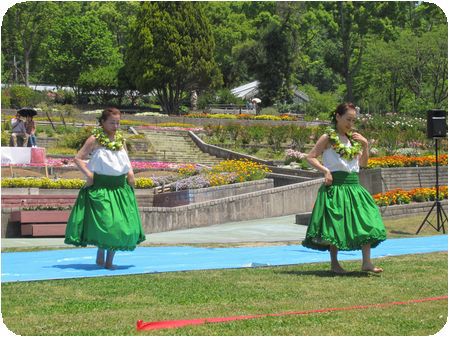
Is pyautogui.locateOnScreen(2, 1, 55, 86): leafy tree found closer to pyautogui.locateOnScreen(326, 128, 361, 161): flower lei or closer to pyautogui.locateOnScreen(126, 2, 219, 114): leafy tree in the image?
pyautogui.locateOnScreen(126, 2, 219, 114): leafy tree

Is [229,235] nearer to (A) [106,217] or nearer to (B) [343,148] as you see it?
(A) [106,217]

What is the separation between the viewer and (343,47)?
314ft

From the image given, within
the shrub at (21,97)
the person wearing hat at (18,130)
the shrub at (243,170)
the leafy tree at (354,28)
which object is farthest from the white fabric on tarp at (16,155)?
the leafy tree at (354,28)

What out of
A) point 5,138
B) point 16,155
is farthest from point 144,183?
point 5,138

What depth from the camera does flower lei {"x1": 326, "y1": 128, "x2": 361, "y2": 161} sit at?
39.5 feet

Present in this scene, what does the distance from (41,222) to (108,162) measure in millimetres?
7417

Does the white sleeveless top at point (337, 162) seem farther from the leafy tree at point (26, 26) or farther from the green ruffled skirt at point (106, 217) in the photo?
the leafy tree at point (26, 26)

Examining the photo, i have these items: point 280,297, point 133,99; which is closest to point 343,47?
point 133,99

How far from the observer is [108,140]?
502 inches

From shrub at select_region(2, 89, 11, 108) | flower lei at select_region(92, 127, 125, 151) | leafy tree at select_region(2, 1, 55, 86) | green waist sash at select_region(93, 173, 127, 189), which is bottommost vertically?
green waist sash at select_region(93, 173, 127, 189)

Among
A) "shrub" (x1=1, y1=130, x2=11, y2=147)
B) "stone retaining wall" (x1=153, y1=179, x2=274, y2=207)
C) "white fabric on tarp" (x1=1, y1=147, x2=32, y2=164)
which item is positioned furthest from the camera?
"shrub" (x1=1, y1=130, x2=11, y2=147)

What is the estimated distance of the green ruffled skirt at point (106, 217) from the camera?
41.3 feet

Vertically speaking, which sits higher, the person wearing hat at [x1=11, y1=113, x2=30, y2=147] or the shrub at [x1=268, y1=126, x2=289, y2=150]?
the person wearing hat at [x1=11, y1=113, x2=30, y2=147]

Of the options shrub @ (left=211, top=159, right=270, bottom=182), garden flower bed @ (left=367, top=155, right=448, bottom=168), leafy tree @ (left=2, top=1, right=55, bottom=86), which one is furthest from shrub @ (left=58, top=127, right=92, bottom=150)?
leafy tree @ (left=2, top=1, right=55, bottom=86)
